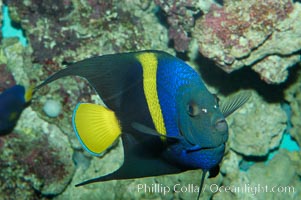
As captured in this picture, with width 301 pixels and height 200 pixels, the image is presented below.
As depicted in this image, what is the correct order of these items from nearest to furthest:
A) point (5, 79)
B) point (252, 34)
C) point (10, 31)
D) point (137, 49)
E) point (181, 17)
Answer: point (252, 34)
point (181, 17)
point (137, 49)
point (5, 79)
point (10, 31)

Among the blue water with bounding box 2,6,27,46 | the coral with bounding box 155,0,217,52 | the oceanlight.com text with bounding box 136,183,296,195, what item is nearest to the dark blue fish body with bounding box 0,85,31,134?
the blue water with bounding box 2,6,27,46

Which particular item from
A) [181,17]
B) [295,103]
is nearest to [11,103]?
[181,17]

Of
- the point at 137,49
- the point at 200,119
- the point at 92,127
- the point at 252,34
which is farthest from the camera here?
the point at 137,49

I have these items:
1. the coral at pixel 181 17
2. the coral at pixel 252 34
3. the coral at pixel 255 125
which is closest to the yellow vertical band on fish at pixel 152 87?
the coral at pixel 252 34

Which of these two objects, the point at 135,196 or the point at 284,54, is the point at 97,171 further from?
the point at 284,54

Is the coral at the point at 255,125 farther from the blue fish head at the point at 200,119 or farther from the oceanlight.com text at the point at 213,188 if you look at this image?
the blue fish head at the point at 200,119

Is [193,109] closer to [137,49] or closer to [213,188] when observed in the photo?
[137,49]

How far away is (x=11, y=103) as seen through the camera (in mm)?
3322

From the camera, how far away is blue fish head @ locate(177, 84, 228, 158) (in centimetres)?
127

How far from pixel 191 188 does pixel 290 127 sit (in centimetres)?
168

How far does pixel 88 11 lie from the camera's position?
10.8ft

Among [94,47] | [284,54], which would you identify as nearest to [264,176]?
[284,54]

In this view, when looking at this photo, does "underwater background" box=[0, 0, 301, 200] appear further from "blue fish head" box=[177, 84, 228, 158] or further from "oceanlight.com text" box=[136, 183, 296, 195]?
"blue fish head" box=[177, 84, 228, 158]

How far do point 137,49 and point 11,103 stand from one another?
1.38 meters
